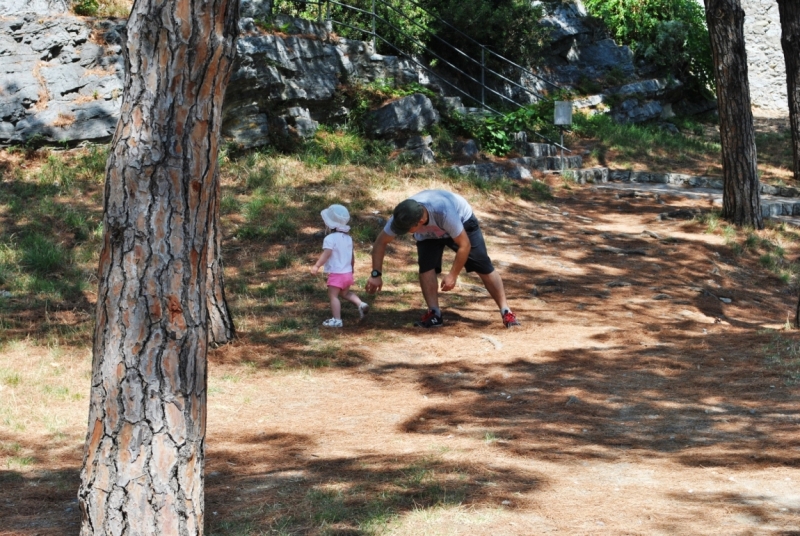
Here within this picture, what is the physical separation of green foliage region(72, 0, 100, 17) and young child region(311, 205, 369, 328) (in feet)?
23.2

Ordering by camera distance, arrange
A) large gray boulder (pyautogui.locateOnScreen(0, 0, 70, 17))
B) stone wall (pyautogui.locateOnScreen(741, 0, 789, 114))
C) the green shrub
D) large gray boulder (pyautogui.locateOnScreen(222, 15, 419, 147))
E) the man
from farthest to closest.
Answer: stone wall (pyautogui.locateOnScreen(741, 0, 789, 114)) → large gray boulder (pyautogui.locateOnScreen(222, 15, 419, 147)) → large gray boulder (pyautogui.locateOnScreen(0, 0, 70, 17)) → the green shrub → the man

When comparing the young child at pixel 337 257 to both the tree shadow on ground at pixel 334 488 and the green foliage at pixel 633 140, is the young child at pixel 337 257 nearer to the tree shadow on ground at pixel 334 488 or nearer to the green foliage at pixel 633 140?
the tree shadow on ground at pixel 334 488

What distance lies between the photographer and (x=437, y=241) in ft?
26.4

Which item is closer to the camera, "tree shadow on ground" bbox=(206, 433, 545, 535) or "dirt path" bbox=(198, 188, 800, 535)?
"tree shadow on ground" bbox=(206, 433, 545, 535)

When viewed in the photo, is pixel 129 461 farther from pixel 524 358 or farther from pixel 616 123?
pixel 616 123

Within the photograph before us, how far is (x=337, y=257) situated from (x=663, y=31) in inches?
666

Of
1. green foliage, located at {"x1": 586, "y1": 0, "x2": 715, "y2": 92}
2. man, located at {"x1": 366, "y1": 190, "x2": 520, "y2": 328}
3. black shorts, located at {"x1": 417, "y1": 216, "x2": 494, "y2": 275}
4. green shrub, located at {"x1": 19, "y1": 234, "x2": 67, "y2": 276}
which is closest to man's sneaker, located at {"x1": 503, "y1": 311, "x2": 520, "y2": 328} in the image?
man, located at {"x1": 366, "y1": 190, "x2": 520, "y2": 328}

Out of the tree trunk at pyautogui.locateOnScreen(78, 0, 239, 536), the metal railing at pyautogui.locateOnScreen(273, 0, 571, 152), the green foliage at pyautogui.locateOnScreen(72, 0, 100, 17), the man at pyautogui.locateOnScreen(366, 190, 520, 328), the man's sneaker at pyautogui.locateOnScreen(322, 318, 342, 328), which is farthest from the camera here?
the metal railing at pyautogui.locateOnScreen(273, 0, 571, 152)

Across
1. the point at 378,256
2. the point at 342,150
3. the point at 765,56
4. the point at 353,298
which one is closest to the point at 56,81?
the point at 342,150

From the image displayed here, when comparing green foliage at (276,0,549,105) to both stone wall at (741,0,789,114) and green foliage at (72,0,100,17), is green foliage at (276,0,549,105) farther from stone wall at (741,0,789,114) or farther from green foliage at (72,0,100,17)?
stone wall at (741,0,789,114)

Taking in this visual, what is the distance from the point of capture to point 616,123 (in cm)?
1994

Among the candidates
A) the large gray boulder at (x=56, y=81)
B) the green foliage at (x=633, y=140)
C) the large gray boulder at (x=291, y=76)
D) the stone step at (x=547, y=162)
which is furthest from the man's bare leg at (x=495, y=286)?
the green foliage at (x=633, y=140)

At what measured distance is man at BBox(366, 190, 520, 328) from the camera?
24.1 feet

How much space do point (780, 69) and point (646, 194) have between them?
45.6ft
